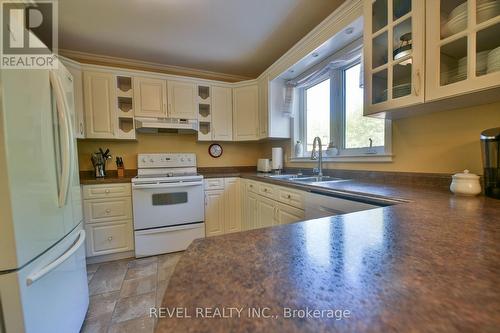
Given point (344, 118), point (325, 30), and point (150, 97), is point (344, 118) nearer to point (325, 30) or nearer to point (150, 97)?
point (325, 30)

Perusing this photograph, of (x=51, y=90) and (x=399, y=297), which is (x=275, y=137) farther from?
(x=399, y=297)

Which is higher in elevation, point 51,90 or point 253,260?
point 51,90

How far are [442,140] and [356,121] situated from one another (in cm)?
77

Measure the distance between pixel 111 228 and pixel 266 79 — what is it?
2561 millimetres

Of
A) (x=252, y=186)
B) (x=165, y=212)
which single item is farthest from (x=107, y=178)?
(x=252, y=186)

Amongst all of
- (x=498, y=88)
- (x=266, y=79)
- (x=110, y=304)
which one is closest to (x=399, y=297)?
(x=498, y=88)

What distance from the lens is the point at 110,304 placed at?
1.59 metres

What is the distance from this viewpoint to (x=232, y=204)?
2879 millimetres

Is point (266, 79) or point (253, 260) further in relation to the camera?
point (266, 79)

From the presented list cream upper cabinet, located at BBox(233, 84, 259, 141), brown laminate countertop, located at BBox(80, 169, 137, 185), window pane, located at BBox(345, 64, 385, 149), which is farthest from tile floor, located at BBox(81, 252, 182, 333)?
window pane, located at BBox(345, 64, 385, 149)

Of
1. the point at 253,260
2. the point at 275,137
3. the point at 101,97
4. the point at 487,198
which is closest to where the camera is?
the point at 253,260

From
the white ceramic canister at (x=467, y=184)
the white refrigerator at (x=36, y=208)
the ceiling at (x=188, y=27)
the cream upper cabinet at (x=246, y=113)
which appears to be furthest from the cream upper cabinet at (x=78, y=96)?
the white ceramic canister at (x=467, y=184)

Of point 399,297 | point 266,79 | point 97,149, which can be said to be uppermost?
point 266,79

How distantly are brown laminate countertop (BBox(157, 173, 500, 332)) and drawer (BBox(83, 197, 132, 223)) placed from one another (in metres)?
2.18
